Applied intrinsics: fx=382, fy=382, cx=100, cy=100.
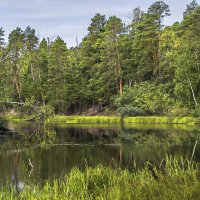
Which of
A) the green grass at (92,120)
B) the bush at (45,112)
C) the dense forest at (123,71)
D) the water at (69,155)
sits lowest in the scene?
the green grass at (92,120)

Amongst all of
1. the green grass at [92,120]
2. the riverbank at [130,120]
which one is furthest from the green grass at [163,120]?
the green grass at [92,120]

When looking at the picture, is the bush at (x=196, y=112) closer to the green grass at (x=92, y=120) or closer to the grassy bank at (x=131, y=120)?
the grassy bank at (x=131, y=120)

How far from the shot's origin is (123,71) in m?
61.2

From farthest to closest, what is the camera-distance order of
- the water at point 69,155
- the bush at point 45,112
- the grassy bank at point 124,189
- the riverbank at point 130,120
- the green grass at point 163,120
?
the riverbank at point 130,120 → the green grass at point 163,120 → the bush at point 45,112 → the water at point 69,155 → the grassy bank at point 124,189

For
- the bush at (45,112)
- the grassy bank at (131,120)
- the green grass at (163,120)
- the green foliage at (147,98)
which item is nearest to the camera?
the bush at (45,112)

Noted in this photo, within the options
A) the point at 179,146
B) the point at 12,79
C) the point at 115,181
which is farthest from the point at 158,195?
the point at 12,79

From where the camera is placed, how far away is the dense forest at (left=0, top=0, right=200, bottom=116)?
48.6m

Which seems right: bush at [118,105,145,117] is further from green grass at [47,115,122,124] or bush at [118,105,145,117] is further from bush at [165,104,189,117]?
bush at [165,104,189,117]

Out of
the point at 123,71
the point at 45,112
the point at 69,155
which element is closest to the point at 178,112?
the point at 123,71

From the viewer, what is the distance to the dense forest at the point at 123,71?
1913 inches

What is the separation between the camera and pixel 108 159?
19.1 metres

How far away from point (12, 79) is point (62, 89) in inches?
356

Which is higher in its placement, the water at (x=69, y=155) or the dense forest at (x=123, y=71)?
the dense forest at (x=123, y=71)

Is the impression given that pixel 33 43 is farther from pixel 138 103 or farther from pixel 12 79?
pixel 138 103
